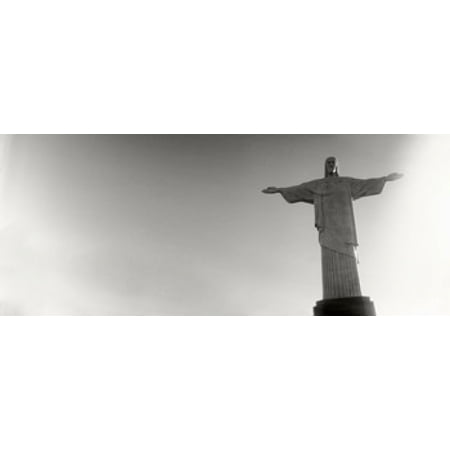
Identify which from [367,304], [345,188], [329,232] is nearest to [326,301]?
[367,304]

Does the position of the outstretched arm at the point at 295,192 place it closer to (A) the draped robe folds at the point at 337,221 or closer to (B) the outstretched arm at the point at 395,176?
(A) the draped robe folds at the point at 337,221

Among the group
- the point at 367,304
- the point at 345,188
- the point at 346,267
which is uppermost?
the point at 345,188

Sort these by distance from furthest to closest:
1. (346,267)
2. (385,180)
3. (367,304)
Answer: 1. (385,180)
2. (346,267)
3. (367,304)

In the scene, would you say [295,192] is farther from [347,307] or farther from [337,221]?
[347,307]

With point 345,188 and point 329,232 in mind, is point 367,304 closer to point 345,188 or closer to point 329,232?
point 329,232

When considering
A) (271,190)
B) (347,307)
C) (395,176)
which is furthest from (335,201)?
(347,307)

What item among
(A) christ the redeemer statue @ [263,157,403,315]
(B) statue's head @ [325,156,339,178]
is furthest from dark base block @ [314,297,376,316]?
(B) statue's head @ [325,156,339,178]

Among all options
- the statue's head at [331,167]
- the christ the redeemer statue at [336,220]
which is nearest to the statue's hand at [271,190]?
the christ the redeemer statue at [336,220]
